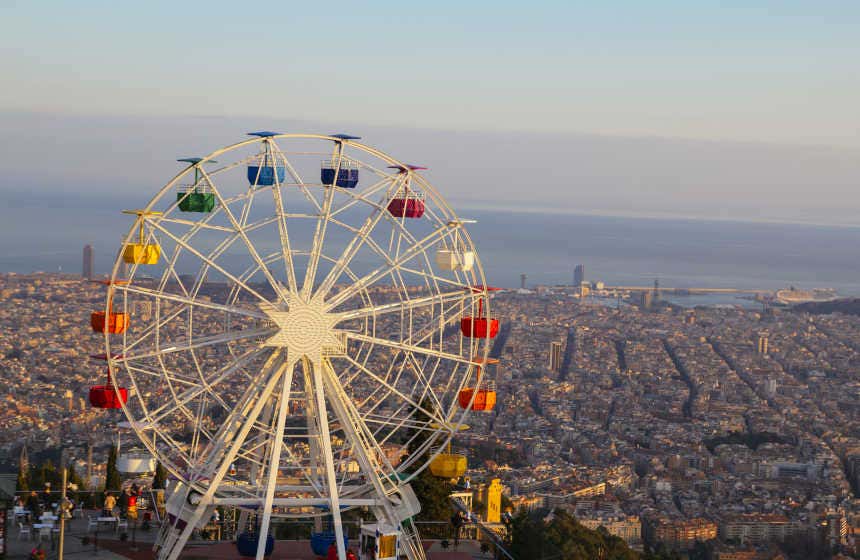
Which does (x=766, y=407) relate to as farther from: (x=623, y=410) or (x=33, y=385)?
(x=33, y=385)

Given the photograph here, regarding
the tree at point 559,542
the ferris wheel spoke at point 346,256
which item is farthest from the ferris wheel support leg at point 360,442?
the tree at point 559,542

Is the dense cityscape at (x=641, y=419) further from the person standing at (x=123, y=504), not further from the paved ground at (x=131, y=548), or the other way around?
the paved ground at (x=131, y=548)

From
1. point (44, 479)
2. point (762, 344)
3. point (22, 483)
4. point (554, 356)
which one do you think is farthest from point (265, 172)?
point (762, 344)

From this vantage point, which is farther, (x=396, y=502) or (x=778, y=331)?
(x=778, y=331)

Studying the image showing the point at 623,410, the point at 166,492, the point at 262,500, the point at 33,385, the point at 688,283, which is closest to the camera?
the point at 262,500

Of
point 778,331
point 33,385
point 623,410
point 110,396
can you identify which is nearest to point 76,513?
point 110,396

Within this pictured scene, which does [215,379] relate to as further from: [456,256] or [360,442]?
[456,256]

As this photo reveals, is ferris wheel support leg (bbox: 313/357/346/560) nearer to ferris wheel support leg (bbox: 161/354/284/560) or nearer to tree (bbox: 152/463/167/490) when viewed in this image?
ferris wheel support leg (bbox: 161/354/284/560)
